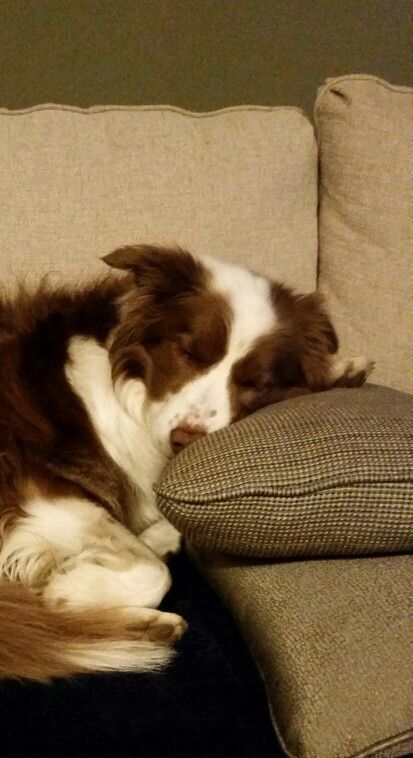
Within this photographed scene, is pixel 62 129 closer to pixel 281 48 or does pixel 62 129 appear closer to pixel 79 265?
pixel 79 265

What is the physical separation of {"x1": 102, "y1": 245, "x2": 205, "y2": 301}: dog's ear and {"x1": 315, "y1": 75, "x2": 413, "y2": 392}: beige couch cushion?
0.57 meters

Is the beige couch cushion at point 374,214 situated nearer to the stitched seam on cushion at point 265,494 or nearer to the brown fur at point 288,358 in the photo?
the brown fur at point 288,358

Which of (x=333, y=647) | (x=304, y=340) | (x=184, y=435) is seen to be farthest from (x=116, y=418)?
(x=333, y=647)

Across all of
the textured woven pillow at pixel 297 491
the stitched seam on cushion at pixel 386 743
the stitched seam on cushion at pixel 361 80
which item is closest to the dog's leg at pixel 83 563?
the textured woven pillow at pixel 297 491

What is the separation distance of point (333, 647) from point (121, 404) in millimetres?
842

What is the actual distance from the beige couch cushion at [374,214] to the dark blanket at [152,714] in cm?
110

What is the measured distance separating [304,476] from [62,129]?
1.26 m

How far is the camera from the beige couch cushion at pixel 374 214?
202 centimetres

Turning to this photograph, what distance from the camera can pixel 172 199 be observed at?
195 cm

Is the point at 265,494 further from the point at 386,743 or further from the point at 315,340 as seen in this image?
the point at 315,340

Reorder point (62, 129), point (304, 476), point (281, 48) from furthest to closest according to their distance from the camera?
point (281, 48), point (62, 129), point (304, 476)

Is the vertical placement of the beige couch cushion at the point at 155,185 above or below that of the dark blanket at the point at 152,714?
above

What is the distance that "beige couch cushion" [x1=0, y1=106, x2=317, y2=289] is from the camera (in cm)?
185

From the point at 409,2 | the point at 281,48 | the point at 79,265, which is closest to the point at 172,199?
the point at 79,265
